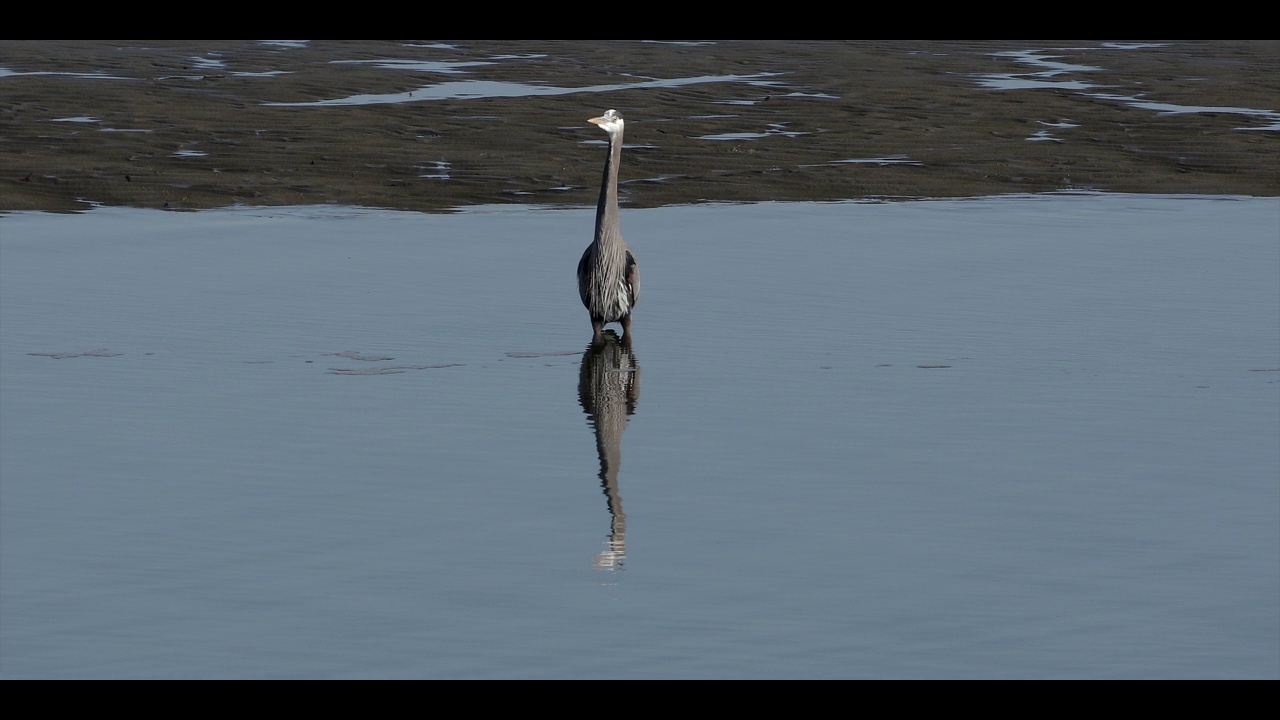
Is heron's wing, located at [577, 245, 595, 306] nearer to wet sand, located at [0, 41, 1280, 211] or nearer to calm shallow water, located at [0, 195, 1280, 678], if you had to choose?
calm shallow water, located at [0, 195, 1280, 678]

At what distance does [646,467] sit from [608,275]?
369 cm

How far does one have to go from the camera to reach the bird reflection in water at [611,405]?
735 centimetres

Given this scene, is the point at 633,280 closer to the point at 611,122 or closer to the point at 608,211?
the point at 608,211

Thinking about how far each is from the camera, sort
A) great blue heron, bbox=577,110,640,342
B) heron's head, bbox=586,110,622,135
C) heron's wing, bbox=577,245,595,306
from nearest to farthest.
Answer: great blue heron, bbox=577,110,640,342 < heron's wing, bbox=577,245,595,306 < heron's head, bbox=586,110,622,135

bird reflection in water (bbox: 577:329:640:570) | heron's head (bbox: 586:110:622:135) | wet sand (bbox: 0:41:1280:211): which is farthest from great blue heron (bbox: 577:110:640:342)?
wet sand (bbox: 0:41:1280:211)

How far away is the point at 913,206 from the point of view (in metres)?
19.7

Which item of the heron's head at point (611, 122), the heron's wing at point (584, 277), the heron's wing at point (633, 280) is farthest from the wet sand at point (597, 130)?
the heron's wing at point (633, 280)

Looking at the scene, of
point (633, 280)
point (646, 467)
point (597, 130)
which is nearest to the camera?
point (646, 467)

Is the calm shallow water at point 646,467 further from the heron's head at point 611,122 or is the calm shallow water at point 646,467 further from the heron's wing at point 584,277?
the heron's head at point 611,122

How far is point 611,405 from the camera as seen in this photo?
9.99m

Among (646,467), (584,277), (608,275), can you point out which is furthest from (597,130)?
(646,467)

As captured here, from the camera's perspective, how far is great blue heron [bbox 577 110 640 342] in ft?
39.4

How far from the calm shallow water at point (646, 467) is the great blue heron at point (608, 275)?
251mm

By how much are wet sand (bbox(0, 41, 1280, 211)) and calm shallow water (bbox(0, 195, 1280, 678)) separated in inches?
206
